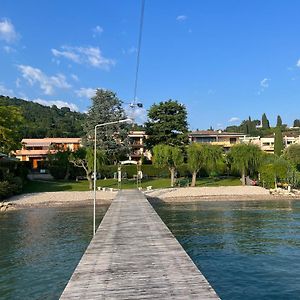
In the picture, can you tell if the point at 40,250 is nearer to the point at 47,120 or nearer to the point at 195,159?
the point at 195,159

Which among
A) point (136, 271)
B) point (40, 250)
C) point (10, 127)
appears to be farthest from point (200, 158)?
point (136, 271)

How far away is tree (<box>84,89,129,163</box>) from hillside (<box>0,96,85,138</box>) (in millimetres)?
38323

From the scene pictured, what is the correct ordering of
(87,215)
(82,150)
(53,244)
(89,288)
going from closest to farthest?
(89,288), (53,244), (87,215), (82,150)

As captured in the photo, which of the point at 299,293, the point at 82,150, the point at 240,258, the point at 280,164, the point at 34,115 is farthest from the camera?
the point at 34,115

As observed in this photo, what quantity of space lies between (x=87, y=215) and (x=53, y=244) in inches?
495

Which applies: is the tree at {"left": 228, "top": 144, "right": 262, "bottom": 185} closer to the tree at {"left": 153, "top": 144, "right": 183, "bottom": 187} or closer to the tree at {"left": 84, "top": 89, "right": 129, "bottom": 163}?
the tree at {"left": 153, "top": 144, "right": 183, "bottom": 187}

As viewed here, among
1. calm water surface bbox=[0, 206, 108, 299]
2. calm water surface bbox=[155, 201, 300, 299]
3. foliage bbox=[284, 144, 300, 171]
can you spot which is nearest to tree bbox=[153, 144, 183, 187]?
calm water surface bbox=[155, 201, 300, 299]

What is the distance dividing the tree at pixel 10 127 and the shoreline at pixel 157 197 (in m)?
7.64

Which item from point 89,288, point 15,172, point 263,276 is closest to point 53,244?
point 263,276

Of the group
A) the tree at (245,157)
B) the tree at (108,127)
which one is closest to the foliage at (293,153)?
the tree at (245,157)

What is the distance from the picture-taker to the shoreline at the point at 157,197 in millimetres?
44219

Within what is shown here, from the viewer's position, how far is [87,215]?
3547 cm

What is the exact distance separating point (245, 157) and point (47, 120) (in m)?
92.9

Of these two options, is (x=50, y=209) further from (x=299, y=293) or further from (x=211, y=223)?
(x=299, y=293)
